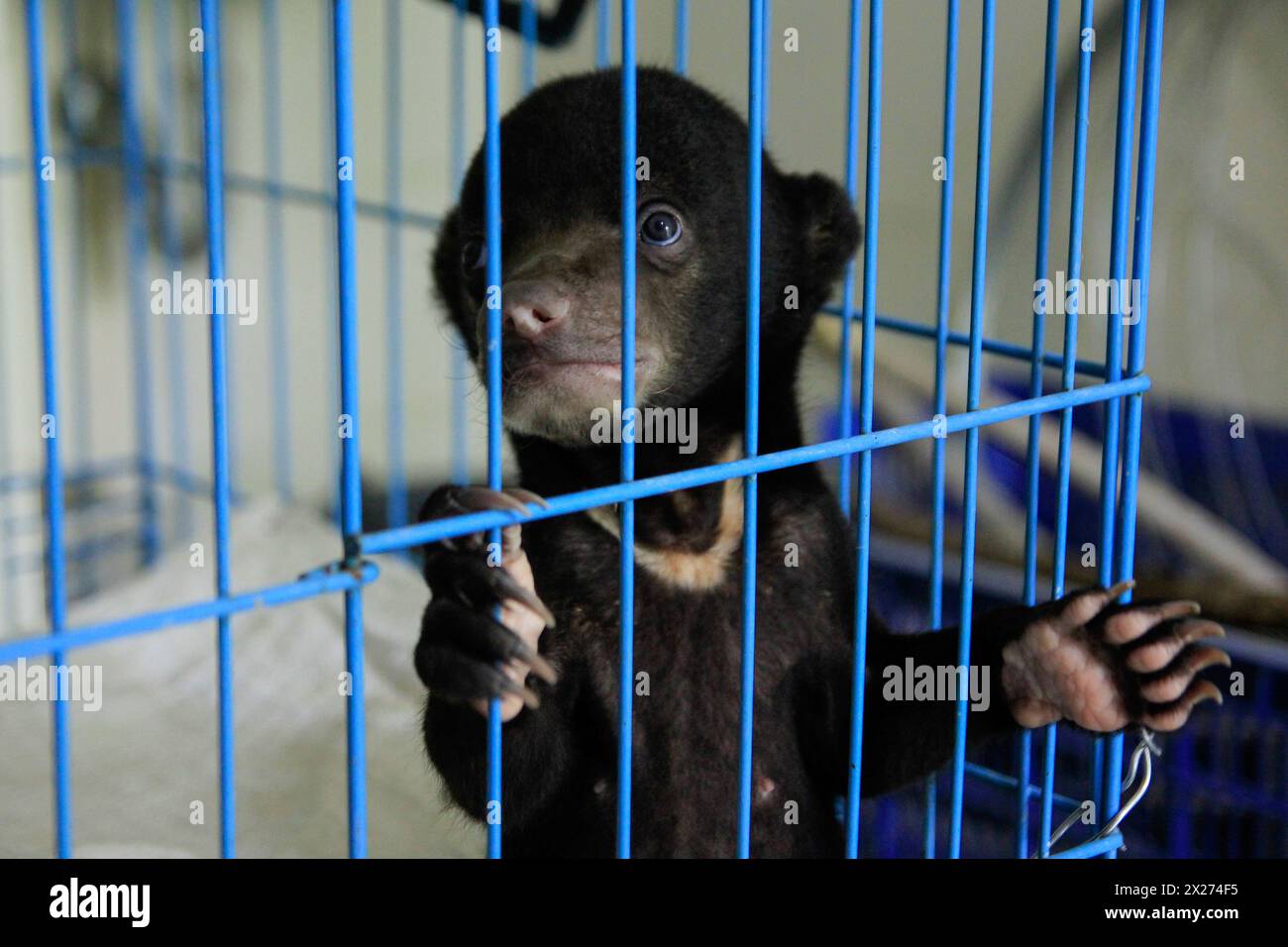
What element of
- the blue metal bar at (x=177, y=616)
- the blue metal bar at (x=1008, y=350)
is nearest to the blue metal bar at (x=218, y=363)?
the blue metal bar at (x=177, y=616)

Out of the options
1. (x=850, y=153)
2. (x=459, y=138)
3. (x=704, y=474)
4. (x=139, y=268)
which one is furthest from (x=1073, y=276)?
(x=139, y=268)

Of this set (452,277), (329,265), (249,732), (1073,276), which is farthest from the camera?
(329,265)

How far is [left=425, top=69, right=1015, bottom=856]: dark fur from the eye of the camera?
5.91 feet

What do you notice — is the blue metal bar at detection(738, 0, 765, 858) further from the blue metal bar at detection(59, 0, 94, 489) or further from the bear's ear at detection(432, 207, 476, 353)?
the blue metal bar at detection(59, 0, 94, 489)

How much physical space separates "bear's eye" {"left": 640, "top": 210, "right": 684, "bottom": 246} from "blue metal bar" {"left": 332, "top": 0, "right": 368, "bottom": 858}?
2.39 feet

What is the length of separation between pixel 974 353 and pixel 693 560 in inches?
A: 19.4

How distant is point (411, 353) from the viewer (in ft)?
16.0

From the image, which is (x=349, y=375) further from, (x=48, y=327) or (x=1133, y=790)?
(x=1133, y=790)

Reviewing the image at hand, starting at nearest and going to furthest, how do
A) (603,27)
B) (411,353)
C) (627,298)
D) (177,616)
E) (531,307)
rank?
(177,616) → (627,298) → (531,307) → (603,27) → (411,353)

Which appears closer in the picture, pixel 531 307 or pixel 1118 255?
pixel 531 307

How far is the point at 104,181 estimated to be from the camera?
394 cm

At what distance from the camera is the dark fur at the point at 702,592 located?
1803mm

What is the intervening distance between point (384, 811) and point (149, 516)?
1.53 meters

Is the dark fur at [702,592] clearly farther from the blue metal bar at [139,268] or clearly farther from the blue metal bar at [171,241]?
the blue metal bar at [171,241]
